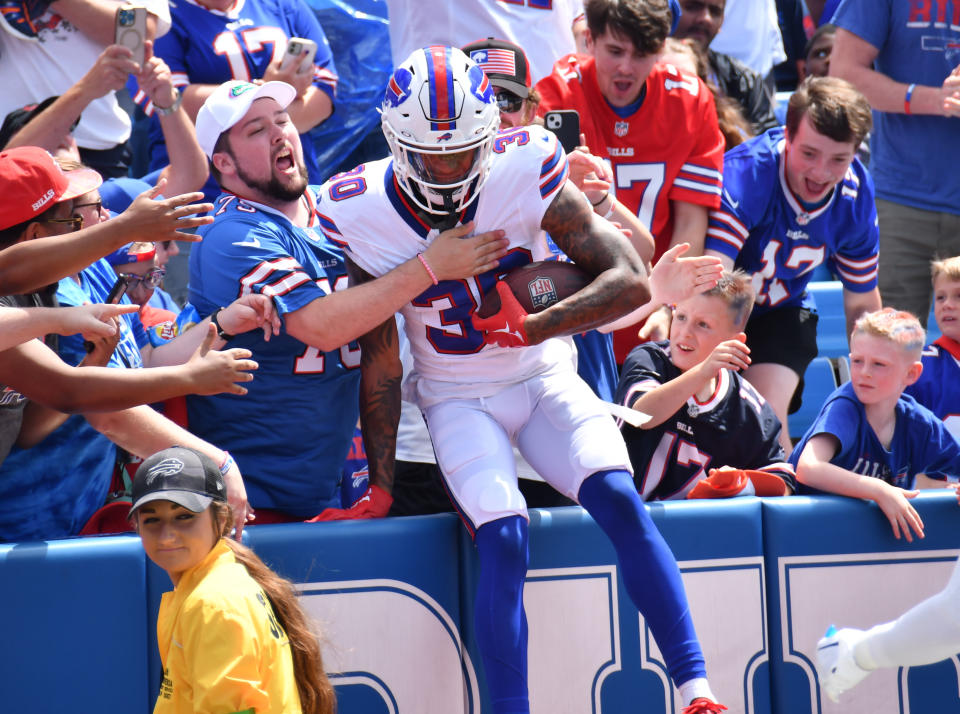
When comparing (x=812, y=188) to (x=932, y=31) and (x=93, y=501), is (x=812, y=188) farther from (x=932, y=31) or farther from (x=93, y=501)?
(x=93, y=501)

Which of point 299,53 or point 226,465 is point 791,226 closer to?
point 299,53

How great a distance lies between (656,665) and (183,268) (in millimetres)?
2978

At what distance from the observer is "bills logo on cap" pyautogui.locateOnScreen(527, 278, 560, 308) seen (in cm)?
356

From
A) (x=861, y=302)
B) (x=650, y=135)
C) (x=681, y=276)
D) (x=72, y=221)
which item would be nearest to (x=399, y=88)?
(x=72, y=221)

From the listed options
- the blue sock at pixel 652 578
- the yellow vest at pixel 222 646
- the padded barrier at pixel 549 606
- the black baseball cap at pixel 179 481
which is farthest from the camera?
the padded barrier at pixel 549 606

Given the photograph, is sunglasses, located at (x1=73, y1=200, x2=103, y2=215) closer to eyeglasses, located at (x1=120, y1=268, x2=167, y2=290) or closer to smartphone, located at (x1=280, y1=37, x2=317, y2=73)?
eyeglasses, located at (x1=120, y1=268, x2=167, y2=290)

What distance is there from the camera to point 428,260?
11.9ft

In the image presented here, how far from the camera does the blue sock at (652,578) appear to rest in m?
3.32

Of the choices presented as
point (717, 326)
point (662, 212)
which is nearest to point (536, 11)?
point (662, 212)

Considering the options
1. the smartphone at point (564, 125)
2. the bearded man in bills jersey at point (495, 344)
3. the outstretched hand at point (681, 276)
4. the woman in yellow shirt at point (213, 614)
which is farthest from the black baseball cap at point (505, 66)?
the woman in yellow shirt at point (213, 614)

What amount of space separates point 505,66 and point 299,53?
143 cm

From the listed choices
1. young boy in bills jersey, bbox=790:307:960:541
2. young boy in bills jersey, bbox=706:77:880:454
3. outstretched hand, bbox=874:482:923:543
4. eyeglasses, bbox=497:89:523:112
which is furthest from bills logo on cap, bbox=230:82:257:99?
outstretched hand, bbox=874:482:923:543

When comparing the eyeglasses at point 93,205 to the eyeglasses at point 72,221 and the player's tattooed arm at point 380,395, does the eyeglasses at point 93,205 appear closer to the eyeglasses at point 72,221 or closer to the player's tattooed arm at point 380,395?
the eyeglasses at point 72,221

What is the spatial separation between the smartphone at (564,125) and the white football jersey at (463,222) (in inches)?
29.5
